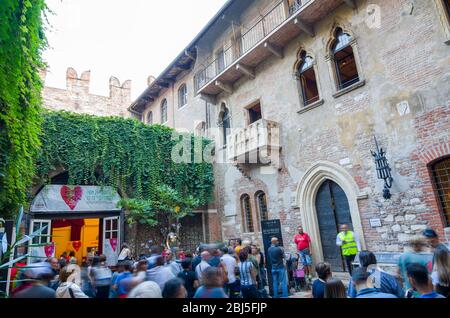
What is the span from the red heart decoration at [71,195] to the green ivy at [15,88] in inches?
166

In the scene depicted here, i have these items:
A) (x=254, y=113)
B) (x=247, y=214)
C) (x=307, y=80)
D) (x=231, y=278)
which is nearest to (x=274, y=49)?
(x=307, y=80)

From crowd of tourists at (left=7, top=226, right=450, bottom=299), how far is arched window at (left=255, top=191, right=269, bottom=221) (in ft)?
12.1

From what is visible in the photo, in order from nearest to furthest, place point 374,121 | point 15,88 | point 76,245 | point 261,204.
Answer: point 15,88, point 374,121, point 261,204, point 76,245

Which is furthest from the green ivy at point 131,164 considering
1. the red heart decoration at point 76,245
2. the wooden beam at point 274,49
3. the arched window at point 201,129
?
the wooden beam at point 274,49

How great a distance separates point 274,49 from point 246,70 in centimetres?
160

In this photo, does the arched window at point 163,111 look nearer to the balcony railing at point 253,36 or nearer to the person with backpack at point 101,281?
the balcony railing at point 253,36

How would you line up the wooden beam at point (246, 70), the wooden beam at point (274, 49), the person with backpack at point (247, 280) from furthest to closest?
the wooden beam at point (246, 70), the wooden beam at point (274, 49), the person with backpack at point (247, 280)

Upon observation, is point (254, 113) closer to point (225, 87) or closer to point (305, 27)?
point (225, 87)

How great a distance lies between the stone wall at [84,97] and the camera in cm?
2184

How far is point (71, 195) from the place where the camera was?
11.5 metres

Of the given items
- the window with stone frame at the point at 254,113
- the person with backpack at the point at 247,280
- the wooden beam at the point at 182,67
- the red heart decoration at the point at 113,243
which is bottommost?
the person with backpack at the point at 247,280

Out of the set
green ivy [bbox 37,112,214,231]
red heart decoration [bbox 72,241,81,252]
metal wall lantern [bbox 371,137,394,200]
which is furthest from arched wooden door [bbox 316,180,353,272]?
red heart decoration [bbox 72,241,81,252]

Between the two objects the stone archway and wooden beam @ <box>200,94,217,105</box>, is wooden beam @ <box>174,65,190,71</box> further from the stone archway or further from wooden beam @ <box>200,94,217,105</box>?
the stone archway
